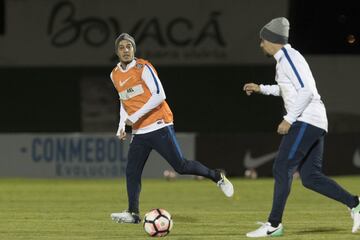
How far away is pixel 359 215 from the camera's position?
9578 mm

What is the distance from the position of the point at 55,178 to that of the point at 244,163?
4.28m

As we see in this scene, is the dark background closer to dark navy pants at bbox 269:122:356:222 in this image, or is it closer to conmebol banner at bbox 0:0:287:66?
conmebol banner at bbox 0:0:287:66

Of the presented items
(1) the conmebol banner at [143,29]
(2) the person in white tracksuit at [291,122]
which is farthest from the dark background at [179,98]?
(2) the person in white tracksuit at [291,122]

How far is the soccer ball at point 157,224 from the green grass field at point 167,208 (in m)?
0.10

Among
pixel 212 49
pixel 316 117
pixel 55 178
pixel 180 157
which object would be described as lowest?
pixel 55 178

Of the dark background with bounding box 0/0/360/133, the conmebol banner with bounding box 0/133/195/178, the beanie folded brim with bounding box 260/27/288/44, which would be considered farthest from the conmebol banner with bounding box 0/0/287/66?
the beanie folded brim with bounding box 260/27/288/44

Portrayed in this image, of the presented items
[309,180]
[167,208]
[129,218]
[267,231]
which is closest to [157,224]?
[267,231]

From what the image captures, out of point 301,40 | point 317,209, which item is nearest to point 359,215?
point 317,209

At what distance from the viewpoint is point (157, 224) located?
9.55m

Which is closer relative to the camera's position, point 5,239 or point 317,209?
point 5,239

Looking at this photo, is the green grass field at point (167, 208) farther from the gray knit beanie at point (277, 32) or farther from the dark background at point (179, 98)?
the dark background at point (179, 98)

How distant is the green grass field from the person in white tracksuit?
45 cm

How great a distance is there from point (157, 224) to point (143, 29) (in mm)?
18249

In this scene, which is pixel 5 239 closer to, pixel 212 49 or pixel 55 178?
pixel 55 178
